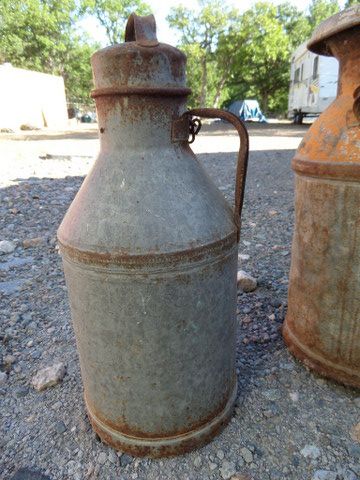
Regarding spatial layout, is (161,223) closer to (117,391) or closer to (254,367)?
(117,391)

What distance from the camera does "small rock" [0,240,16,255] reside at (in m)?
3.83

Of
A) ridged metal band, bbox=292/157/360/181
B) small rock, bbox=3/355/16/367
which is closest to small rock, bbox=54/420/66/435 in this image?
small rock, bbox=3/355/16/367

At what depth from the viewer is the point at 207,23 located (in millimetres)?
26062

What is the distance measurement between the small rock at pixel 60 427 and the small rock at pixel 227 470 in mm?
779

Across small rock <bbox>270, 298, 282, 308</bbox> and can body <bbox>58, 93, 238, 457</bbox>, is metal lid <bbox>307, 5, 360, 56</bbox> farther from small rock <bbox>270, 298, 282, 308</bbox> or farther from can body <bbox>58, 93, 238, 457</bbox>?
small rock <bbox>270, 298, 282, 308</bbox>

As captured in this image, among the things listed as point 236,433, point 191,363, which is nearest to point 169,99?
point 191,363

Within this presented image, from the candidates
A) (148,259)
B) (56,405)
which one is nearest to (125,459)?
(56,405)

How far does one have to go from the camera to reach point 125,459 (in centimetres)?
169

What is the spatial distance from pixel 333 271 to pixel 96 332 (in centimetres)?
114

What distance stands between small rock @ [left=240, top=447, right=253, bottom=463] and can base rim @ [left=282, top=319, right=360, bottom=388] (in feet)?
1.93

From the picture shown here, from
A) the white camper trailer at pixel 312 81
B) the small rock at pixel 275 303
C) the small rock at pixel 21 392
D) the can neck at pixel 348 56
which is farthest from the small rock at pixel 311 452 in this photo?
the white camper trailer at pixel 312 81

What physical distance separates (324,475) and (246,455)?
323mm

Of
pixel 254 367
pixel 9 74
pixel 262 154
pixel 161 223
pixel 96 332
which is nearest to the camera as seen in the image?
pixel 161 223

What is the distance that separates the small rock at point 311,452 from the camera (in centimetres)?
164
